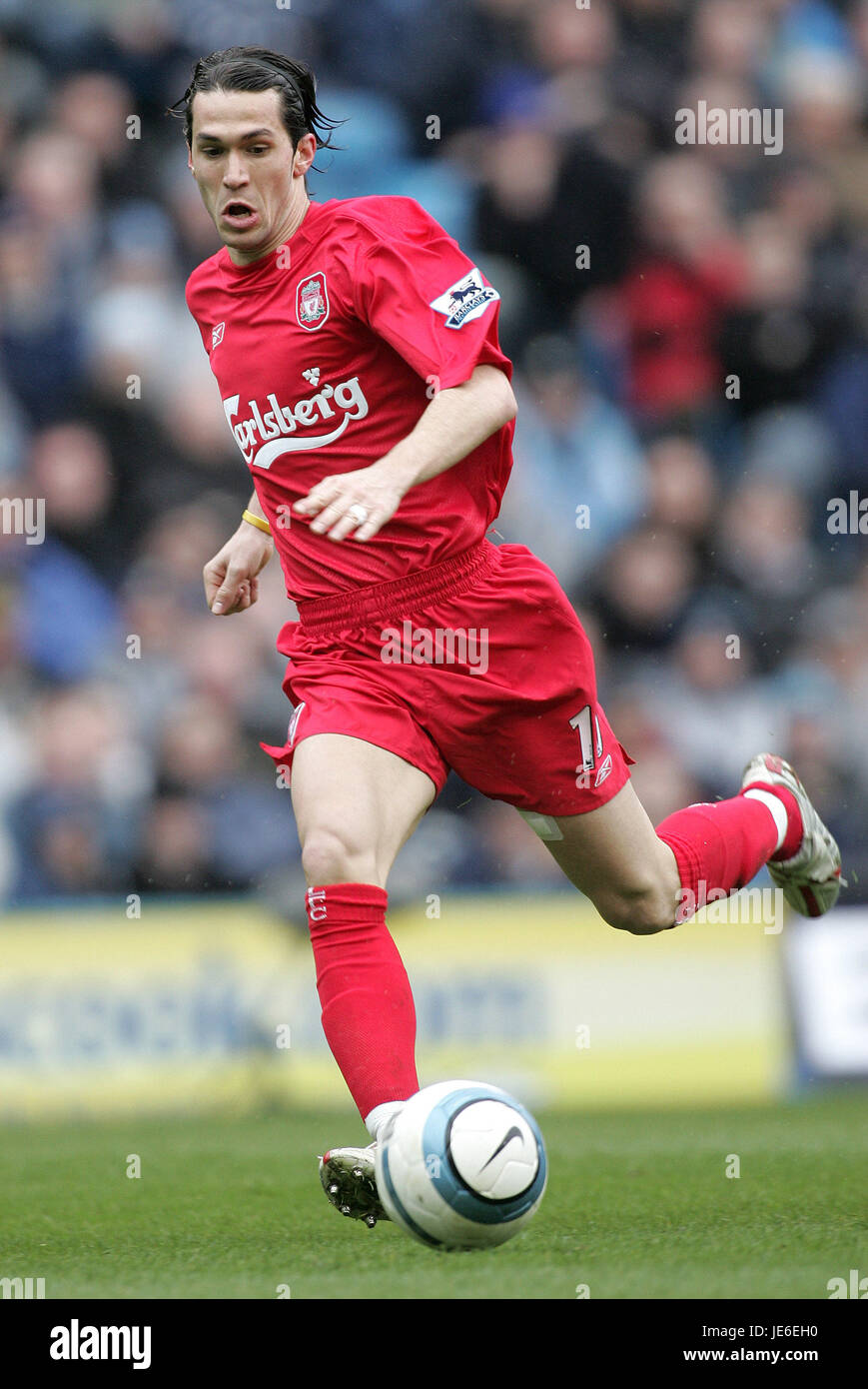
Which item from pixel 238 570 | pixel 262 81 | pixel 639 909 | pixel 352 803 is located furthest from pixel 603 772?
pixel 262 81

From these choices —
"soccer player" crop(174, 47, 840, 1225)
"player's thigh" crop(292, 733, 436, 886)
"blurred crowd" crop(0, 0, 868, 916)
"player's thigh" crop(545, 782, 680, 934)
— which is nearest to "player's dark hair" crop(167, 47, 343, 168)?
"soccer player" crop(174, 47, 840, 1225)

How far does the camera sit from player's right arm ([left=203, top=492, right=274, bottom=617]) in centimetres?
438

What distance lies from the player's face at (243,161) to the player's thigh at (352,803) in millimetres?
1107

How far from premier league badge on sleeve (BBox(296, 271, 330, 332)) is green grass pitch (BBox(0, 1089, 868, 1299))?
193cm

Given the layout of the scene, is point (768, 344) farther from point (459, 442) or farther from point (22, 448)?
point (459, 442)

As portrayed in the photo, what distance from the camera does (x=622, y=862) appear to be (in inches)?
166

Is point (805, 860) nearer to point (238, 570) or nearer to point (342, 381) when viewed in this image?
point (238, 570)

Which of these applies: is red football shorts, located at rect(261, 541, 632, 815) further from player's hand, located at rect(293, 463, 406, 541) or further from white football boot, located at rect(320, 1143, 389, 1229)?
white football boot, located at rect(320, 1143, 389, 1229)

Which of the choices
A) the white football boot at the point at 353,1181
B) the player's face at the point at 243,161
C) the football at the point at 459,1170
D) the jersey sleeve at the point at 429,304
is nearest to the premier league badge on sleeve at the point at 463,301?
the jersey sleeve at the point at 429,304

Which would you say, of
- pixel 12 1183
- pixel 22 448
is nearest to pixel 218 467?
pixel 22 448

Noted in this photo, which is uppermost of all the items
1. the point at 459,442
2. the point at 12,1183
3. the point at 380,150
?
the point at 380,150

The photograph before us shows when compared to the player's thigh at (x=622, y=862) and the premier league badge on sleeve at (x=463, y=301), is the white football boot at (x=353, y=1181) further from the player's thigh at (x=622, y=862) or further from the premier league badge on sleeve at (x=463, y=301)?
the premier league badge on sleeve at (x=463, y=301)

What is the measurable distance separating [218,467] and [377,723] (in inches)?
188

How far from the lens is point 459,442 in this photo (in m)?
3.62
